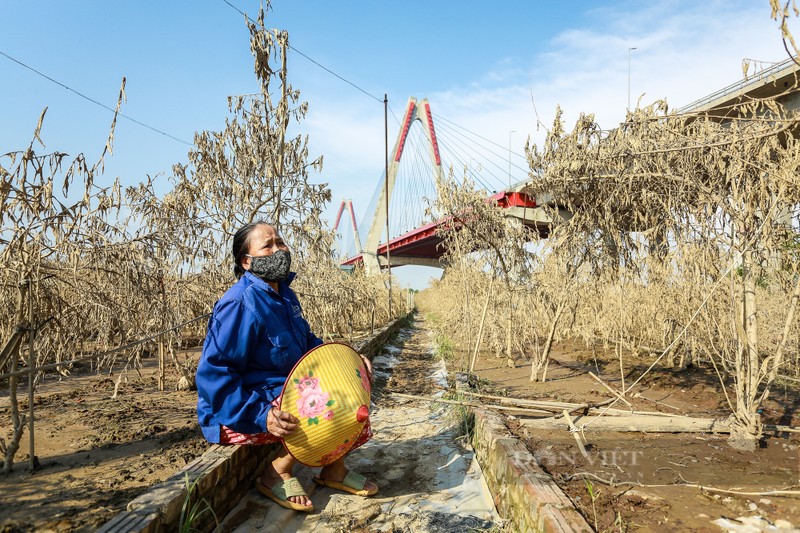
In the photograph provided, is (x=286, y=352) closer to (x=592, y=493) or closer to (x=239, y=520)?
(x=239, y=520)

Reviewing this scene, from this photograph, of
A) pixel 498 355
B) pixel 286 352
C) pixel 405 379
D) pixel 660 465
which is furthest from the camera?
pixel 498 355

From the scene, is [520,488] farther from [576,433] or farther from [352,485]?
[576,433]

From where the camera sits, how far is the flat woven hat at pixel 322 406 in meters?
2.61

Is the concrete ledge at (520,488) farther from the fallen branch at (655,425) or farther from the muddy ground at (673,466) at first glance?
the fallen branch at (655,425)

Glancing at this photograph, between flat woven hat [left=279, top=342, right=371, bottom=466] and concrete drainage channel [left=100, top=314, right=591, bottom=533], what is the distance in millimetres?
349

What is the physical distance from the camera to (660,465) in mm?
3141

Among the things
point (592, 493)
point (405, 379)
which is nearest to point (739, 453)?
point (592, 493)

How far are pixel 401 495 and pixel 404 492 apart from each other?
54 mm

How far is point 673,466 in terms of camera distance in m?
3.12

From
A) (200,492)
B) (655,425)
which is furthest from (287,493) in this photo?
(655,425)

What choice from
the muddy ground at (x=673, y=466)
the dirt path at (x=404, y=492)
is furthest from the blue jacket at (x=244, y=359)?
the muddy ground at (x=673, y=466)

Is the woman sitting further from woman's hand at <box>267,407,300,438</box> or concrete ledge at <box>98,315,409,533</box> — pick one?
concrete ledge at <box>98,315,409,533</box>

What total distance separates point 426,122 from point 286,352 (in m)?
35.2

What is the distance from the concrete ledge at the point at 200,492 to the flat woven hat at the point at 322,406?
1.27 ft
